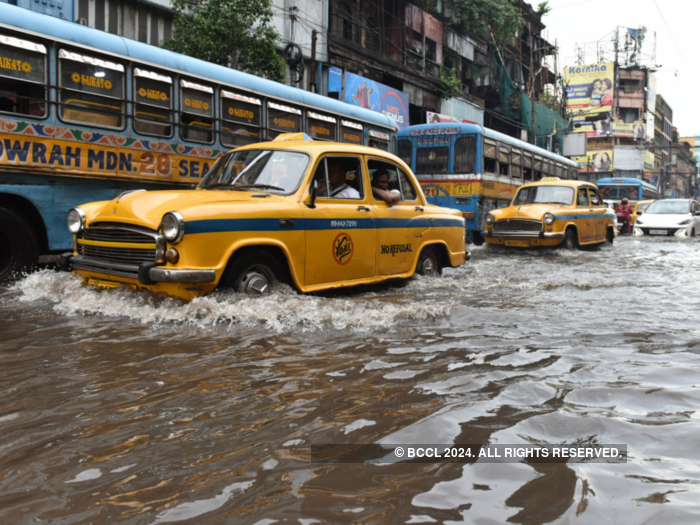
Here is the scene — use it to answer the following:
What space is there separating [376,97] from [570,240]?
37.8 feet

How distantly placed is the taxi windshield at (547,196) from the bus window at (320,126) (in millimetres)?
5462

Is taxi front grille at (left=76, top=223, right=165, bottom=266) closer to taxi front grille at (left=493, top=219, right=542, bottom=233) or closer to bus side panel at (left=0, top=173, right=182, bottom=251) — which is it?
bus side panel at (left=0, top=173, right=182, bottom=251)

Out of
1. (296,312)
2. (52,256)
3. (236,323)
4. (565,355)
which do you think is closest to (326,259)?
(296,312)

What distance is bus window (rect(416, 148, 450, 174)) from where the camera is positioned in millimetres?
15676

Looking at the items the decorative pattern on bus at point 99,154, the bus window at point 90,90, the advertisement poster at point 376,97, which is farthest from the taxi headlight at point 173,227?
the advertisement poster at point 376,97

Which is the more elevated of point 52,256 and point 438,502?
point 52,256

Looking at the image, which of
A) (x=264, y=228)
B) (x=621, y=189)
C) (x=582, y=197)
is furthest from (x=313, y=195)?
(x=621, y=189)

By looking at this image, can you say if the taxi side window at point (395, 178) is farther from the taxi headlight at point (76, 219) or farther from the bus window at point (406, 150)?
the bus window at point (406, 150)

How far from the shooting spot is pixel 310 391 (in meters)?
3.20

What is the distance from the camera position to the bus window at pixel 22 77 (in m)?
6.45

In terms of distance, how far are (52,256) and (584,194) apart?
484 inches

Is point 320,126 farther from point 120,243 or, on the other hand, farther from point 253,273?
point 120,243

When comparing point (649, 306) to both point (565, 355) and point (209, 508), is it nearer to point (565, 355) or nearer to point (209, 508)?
point (565, 355)

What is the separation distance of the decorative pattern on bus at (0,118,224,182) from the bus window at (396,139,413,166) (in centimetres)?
813
